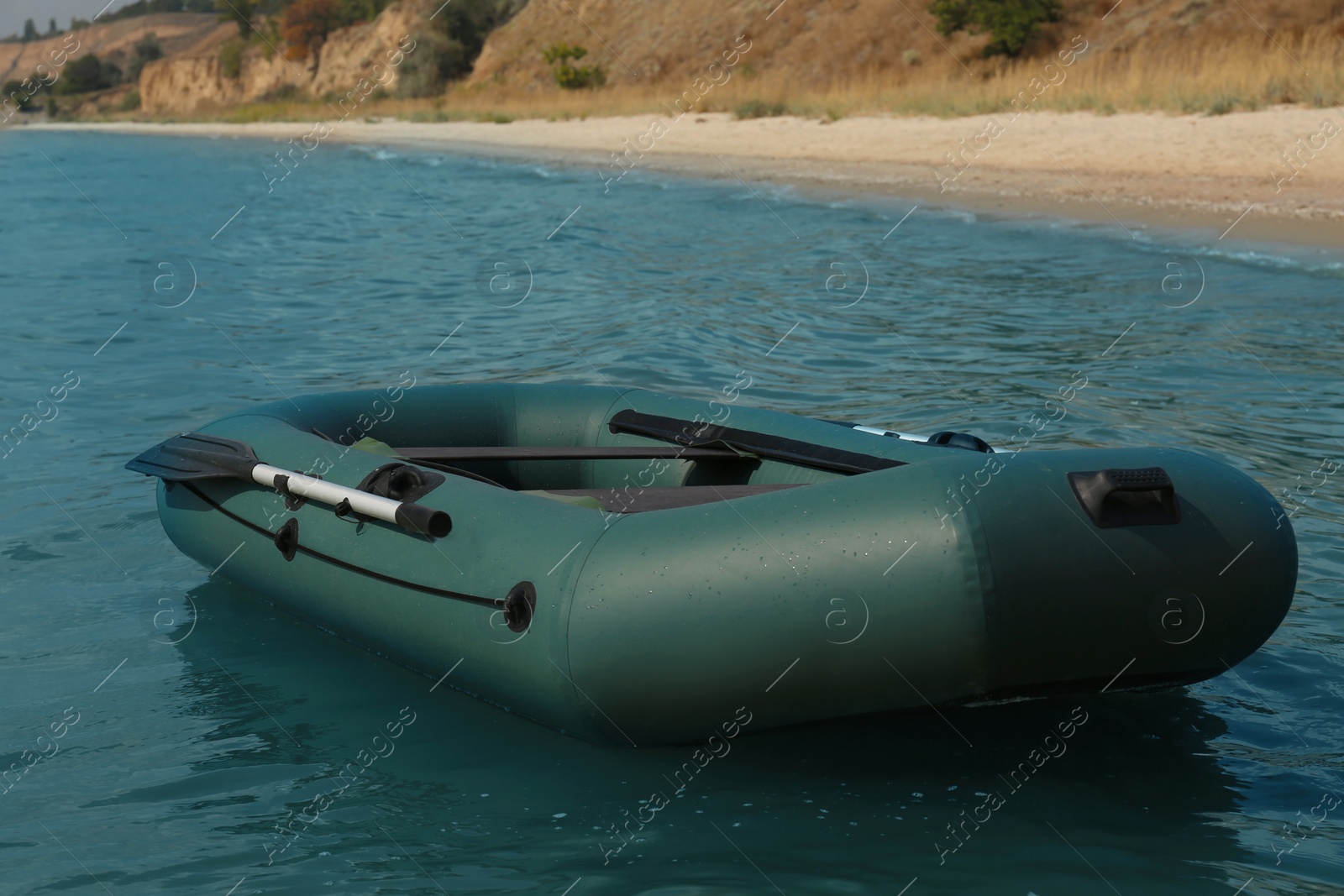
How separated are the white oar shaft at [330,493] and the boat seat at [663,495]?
0.68 metres

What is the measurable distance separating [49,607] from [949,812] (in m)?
3.04

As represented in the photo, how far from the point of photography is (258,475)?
387 centimetres

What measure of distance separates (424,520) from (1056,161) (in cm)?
1361

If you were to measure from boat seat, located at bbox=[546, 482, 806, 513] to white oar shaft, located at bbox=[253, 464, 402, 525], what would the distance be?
Answer: 26.6 inches

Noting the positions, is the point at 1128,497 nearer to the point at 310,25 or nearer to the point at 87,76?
the point at 310,25

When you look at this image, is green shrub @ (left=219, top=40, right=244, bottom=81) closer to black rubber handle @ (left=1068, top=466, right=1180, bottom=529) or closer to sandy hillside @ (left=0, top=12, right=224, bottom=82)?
sandy hillside @ (left=0, top=12, right=224, bottom=82)

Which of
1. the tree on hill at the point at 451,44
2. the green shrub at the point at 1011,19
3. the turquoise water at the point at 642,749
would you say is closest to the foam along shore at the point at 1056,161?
the turquoise water at the point at 642,749

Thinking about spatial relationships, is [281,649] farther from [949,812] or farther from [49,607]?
[949,812]

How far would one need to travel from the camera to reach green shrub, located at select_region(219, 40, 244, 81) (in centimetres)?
6272

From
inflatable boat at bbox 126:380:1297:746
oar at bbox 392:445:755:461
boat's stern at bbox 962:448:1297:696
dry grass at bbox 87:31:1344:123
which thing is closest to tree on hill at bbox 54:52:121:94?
dry grass at bbox 87:31:1344:123

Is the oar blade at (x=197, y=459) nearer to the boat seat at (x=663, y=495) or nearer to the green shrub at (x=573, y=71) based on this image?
the boat seat at (x=663, y=495)

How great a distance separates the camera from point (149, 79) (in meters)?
70.2

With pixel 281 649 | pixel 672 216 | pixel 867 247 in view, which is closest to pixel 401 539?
pixel 281 649

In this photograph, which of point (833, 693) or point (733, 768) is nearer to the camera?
point (833, 693)
